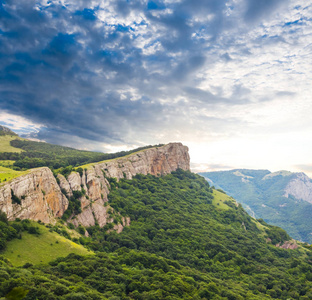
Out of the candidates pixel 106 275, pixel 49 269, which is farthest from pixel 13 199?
pixel 106 275

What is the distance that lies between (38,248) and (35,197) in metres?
21.0

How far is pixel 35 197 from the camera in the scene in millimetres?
72062

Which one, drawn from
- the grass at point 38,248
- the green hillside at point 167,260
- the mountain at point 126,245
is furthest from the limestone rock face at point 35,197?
the green hillside at point 167,260

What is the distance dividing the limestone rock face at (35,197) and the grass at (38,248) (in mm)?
6486

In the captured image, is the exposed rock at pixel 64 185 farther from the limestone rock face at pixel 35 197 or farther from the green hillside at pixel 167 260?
the green hillside at pixel 167 260

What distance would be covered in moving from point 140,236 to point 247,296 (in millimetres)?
53374

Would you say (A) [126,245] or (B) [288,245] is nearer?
(A) [126,245]

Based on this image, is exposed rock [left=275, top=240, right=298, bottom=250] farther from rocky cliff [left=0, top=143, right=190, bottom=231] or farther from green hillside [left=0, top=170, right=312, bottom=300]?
rocky cliff [left=0, top=143, right=190, bottom=231]

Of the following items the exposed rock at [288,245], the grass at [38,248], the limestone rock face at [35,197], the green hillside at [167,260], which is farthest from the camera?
the exposed rock at [288,245]

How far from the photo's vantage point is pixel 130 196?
13975 centimetres

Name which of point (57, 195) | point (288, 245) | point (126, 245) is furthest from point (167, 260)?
point (288, 245)

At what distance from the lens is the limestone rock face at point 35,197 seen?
6162cm

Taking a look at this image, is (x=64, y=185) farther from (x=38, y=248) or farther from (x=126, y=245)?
(x=38, y=248)

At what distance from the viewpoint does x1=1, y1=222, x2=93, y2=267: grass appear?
50375 millimetres
